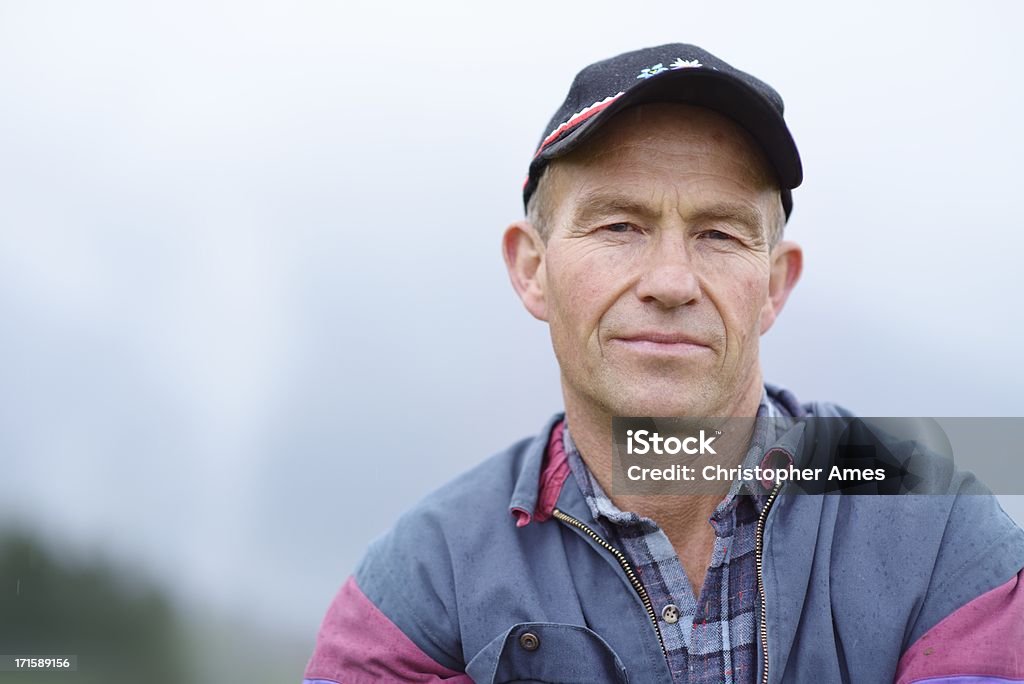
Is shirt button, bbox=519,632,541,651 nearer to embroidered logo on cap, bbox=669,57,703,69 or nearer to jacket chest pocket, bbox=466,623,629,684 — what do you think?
jacket chest pocket, bbox=466,623,629,684

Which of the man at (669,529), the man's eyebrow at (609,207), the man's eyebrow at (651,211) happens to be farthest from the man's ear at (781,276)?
the man's eyebrow at (609,207)

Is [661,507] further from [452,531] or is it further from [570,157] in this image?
[570,157]

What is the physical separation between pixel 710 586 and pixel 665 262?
808mm

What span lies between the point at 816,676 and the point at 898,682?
0.18m

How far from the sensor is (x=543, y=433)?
2.77 meters

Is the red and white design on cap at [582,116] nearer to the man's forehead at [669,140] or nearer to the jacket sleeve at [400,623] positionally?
the man's forehead at [669,140]

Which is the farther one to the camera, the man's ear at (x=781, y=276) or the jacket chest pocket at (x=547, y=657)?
the man's ear at (x=781, y=276)

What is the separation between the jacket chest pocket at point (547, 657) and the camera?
225 cm

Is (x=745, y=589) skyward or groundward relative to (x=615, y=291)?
groundward

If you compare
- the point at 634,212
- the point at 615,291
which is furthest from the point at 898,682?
the point at 634,212

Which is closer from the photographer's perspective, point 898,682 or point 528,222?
point 898,682

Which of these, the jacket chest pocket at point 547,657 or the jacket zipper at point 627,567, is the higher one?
the jacket zipper at point 627,567

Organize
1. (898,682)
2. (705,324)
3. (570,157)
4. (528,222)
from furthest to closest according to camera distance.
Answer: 1. (528,222)
2. (570,157)
3. (705,324)
4. (898,682)

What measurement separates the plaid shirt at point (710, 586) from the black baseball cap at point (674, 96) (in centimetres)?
82
